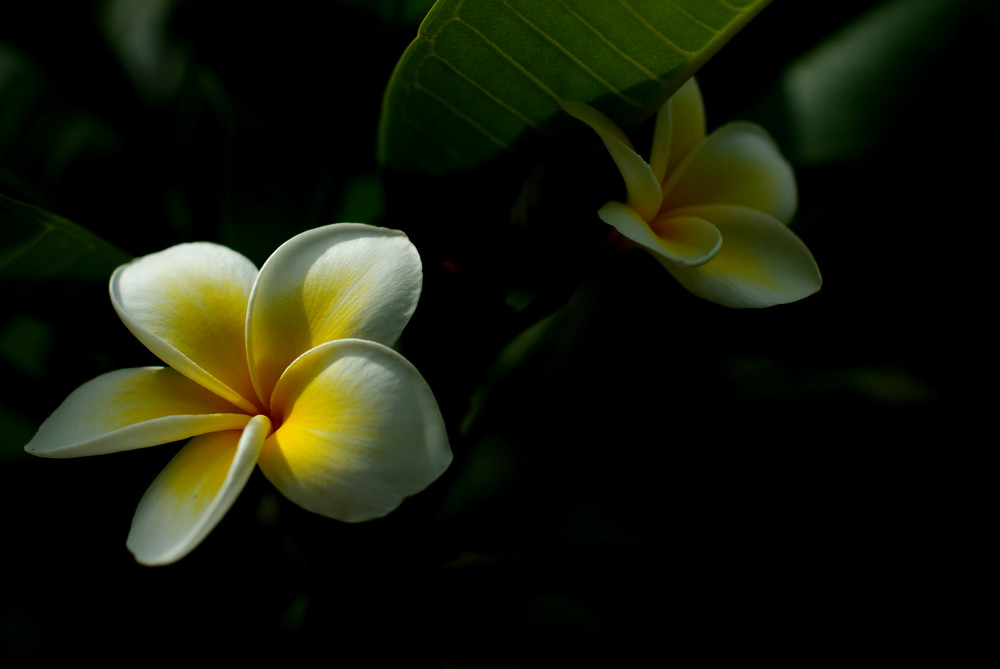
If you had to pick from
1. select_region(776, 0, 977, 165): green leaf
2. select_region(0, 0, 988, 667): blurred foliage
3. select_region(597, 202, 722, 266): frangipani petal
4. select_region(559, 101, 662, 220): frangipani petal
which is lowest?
select_region(0, 0, 988, 667): blurred foliage


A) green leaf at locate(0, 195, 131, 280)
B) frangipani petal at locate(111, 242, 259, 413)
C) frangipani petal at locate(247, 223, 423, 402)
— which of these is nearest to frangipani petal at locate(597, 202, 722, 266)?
frangipani petal at locate(247, 223, 423, 402)

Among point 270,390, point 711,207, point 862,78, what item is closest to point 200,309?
point 270,390

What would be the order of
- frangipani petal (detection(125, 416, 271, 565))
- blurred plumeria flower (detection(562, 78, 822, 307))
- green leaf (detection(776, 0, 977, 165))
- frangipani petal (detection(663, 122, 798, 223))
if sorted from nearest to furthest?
1. frangipani petal (detection(125, 416, 271, 565))
2. blurred plumeria flower (detection(562, 78, 822, 307))
3. frangipani petal (detection(663, 122, 798, 223))
4. green leaf (detection(776, 0, 977, 165))

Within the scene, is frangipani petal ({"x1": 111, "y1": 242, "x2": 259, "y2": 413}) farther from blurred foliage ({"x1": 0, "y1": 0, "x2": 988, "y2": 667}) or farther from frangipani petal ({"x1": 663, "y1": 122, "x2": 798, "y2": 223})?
frangipani petal ({"x1": 663, "y1": 122, "x2": 798, "y2": 223})

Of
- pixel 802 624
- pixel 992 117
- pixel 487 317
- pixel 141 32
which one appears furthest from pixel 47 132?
pixel 992 117

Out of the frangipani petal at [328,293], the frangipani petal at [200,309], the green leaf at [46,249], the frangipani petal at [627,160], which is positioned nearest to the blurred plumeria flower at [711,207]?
the frangipani petal at [627,160]

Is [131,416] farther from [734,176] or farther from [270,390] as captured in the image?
[734,176]

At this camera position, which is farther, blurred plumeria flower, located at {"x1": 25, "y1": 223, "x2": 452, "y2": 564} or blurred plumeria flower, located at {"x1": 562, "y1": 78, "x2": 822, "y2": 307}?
blurred plumeria flower, located at {"x1": 562, "y1": 78, "x2": 822, "y2": 307}
